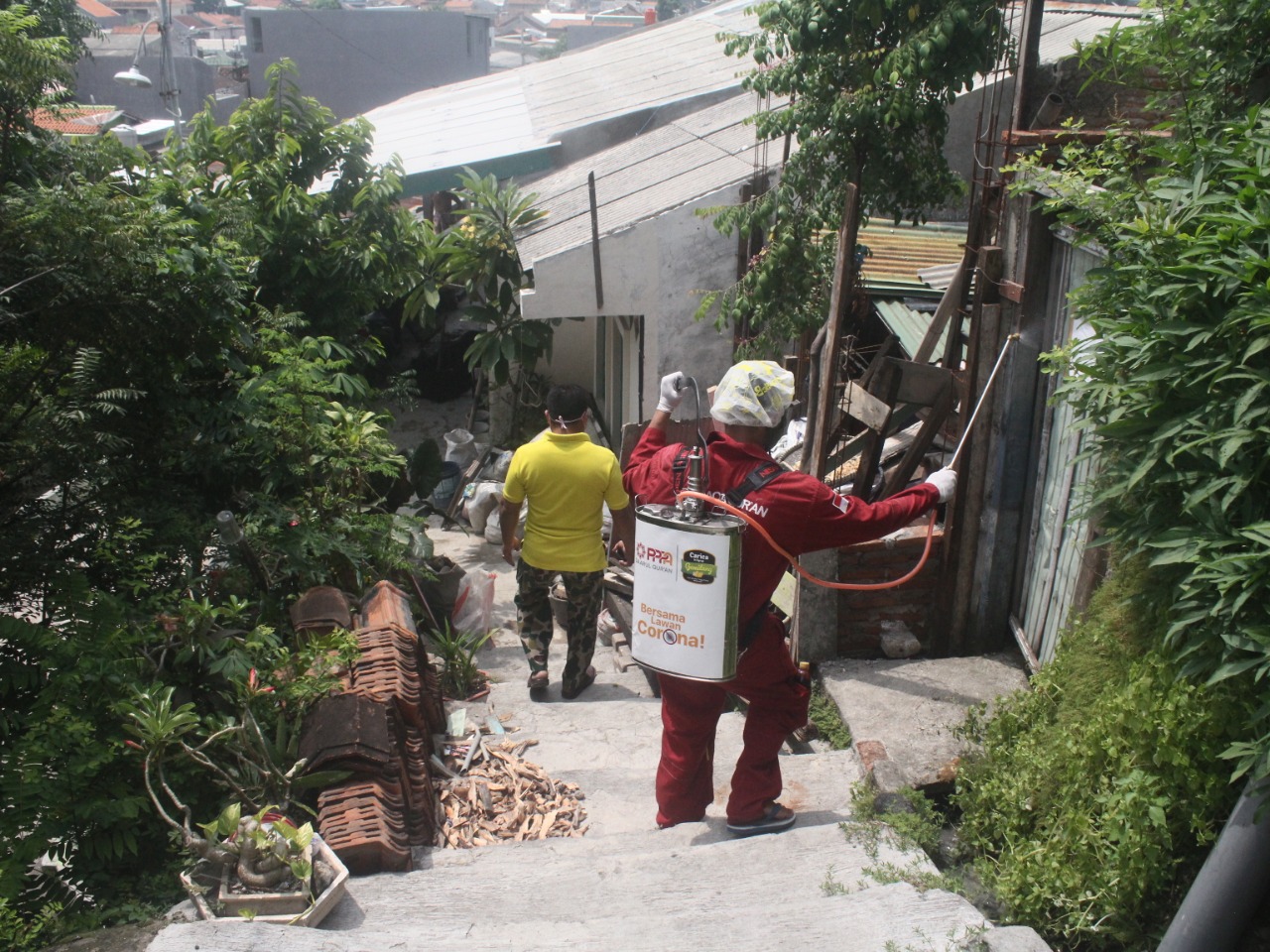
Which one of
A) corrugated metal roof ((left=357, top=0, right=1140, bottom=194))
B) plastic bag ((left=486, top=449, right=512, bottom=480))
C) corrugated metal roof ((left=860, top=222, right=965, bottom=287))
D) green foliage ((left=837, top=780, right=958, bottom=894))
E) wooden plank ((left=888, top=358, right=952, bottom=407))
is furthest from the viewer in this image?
corrugated metal roof ((left=357, top=0, right=1140, bottom=194))

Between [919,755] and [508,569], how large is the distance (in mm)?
5204


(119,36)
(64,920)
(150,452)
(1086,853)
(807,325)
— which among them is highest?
(119,36)

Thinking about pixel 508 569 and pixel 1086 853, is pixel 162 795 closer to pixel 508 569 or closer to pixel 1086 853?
pixel 1086 853

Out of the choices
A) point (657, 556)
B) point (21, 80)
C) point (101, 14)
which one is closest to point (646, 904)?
point (657, 556)

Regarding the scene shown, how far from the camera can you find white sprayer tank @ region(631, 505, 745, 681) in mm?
3658

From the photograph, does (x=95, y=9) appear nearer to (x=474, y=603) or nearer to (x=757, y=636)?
(x=474, y=603)

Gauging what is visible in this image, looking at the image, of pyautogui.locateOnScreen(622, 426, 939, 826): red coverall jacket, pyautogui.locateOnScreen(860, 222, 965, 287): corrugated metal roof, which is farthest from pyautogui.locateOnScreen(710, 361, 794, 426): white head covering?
pyautogui.locateOnScreen(860, 222, 965, 287): corrugated metal roof

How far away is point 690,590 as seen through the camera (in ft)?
→ 12.2

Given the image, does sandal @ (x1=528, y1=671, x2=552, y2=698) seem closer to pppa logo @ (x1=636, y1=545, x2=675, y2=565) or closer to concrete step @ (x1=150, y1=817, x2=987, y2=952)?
concrete step @ (x1=150, y1=817, x2=987, y2=952)

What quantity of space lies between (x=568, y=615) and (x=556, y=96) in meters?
10.7

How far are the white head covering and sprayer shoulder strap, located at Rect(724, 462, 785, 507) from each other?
184mm

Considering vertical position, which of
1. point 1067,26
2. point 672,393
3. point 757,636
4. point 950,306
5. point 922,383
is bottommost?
point 757,636

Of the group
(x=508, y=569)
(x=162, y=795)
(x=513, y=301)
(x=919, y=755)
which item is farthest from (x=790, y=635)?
(x=513, y=301)

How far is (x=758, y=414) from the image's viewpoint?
388cm
